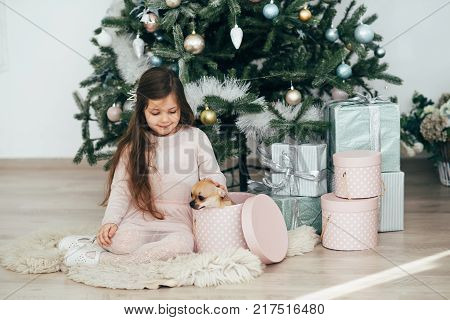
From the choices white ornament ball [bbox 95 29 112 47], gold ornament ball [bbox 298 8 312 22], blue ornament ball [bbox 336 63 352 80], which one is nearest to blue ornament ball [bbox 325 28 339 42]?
blue ornament ball [bbox 336 63 352 80]

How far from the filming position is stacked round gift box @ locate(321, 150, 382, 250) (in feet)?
7.19

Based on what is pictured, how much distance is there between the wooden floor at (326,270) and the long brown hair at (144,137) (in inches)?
14.0

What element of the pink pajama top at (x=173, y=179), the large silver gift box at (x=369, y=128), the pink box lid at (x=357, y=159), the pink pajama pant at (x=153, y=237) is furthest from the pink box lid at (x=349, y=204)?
the pink pajama pant at (x=153, y=237)

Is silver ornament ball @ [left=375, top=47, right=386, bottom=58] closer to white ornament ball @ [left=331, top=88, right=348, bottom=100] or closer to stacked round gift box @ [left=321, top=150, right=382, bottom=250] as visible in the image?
white ornament ball @ [left=331, top=88, right=348, bottom=100]

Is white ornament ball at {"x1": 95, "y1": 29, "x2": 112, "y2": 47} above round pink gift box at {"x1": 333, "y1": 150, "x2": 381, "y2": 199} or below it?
above

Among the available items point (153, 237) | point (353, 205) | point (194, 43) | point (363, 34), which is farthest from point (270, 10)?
point (153, 237)

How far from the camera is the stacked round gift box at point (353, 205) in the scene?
2191 mm

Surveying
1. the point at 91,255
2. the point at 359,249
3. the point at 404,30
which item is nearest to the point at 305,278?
the point at 359,249

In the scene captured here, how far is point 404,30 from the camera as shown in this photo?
11.2ft

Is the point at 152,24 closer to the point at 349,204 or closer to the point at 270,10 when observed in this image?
the point at 270,10

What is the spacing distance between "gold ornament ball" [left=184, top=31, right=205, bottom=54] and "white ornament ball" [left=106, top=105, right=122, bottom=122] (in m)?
0.42

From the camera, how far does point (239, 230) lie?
2.05 metres
